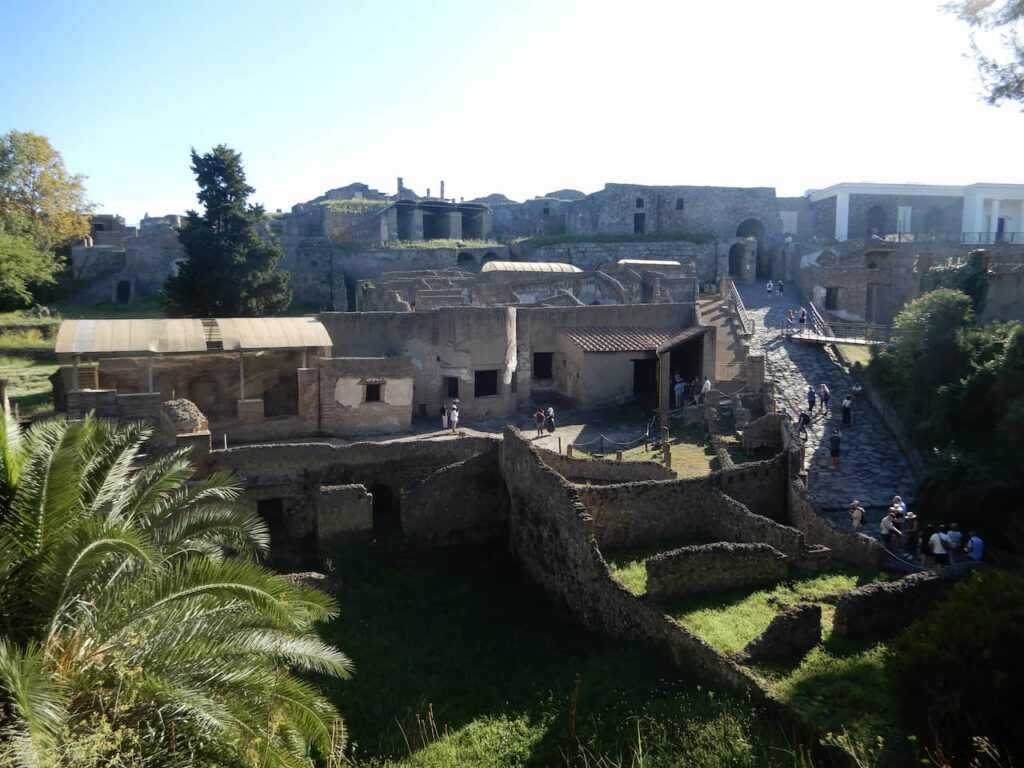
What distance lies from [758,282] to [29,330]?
103 ft

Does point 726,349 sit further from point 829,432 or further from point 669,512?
point 669,512

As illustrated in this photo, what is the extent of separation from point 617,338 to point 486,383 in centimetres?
410

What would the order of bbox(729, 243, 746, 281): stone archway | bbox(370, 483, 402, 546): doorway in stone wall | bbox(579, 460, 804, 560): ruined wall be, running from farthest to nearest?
bbox(729, 243, 746, 281): stone archway
bbox(370, 483, 402, 546): doorway in stone wall
bbox(579, 460, 804, 560): ruined wall

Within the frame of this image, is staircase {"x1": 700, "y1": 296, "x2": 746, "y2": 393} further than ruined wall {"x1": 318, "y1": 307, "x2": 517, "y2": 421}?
No

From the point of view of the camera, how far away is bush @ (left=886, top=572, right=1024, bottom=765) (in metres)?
6.48

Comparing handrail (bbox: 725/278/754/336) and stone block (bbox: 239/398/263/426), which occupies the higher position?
handrail (bbox: 725/278/754/336)

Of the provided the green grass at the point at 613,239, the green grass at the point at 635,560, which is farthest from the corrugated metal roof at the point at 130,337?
the green grass at the point at 613,239

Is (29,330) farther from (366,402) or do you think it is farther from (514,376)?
(514,376)

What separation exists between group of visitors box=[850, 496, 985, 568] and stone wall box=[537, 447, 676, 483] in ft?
11.5

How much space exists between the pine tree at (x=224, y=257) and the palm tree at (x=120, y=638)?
2105 centimetres

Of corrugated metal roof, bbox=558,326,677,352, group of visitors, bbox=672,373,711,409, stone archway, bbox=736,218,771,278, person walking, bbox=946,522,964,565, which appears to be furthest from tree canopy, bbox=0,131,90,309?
stone archway, bbox=736,218,771,278

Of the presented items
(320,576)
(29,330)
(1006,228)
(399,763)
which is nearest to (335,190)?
(29,330)

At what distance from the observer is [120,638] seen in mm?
6777

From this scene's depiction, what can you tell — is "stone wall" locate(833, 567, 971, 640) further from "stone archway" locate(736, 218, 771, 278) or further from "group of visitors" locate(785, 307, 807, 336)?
"stone archway" locate(736, 218, 771, 278)
